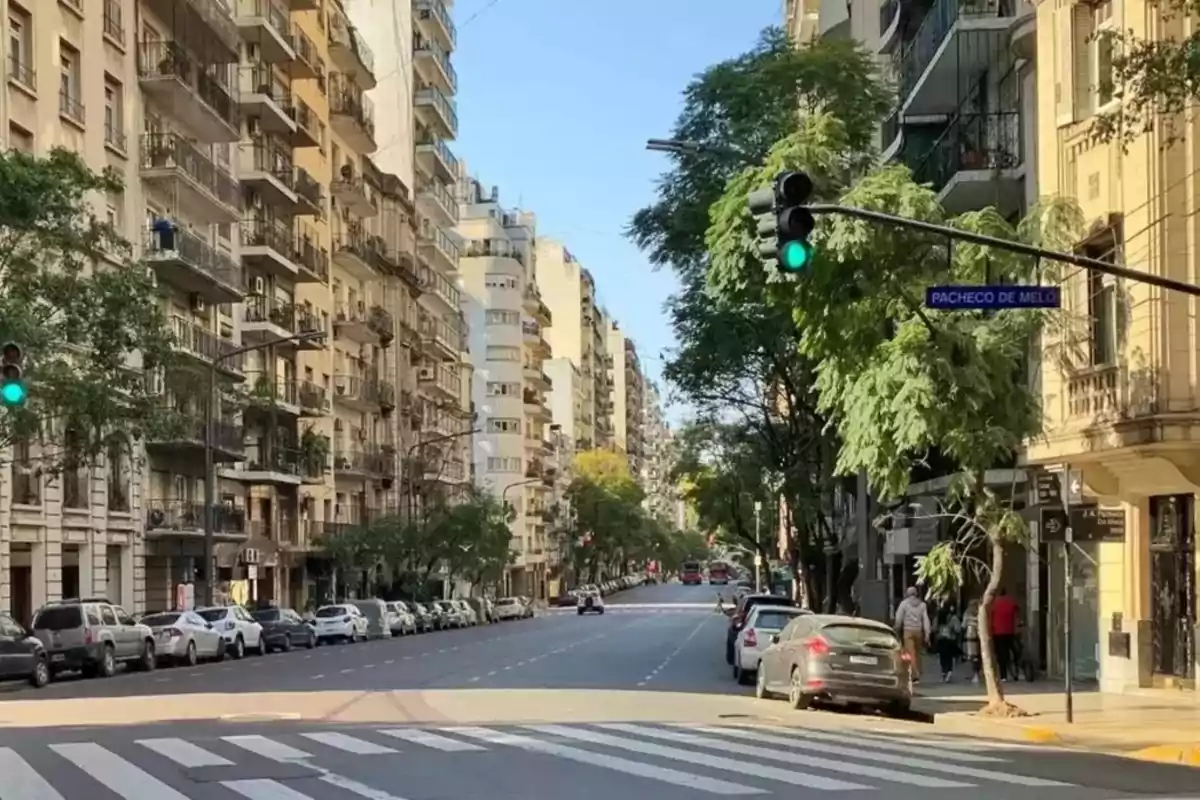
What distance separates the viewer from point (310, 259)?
74.6 meters

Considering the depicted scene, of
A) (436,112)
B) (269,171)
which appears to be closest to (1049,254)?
(269,171)

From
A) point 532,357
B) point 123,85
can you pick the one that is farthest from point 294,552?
point 532,357

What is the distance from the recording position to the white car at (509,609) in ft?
315

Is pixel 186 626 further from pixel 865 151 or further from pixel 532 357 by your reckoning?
pixel 532 357

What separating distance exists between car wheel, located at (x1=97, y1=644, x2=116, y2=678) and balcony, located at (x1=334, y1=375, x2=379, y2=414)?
138 feet

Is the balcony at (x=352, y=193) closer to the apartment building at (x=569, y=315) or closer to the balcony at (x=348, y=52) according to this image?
A: the balcony at (x=348, y=52)

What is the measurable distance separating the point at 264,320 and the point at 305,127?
39.0 feet

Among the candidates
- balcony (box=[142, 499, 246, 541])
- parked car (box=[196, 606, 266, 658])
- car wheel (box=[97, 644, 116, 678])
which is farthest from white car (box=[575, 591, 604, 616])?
car wheel (box=[97, 644, 116, 678])

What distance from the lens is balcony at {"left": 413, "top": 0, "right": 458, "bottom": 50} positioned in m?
98.5

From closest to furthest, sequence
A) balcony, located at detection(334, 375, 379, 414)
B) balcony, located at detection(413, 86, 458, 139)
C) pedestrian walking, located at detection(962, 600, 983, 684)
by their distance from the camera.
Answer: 1. pedestrian walking, located at detection(962, 600, 983, 684)
2. balcony, located at detection(334, 375, 379, 414)
3. balcony, located at detection(413, 86, 458, 139)

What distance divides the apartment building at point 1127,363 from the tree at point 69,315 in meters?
18.5

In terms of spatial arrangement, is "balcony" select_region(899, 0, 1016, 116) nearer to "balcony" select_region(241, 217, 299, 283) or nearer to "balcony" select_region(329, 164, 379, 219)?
"balcony" select_region(241, 217, 299, 283)

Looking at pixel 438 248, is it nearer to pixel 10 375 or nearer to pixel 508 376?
pixel 508 376

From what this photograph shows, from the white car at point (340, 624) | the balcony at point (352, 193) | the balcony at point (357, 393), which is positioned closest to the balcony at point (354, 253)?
the balcony at point (352, 193)
